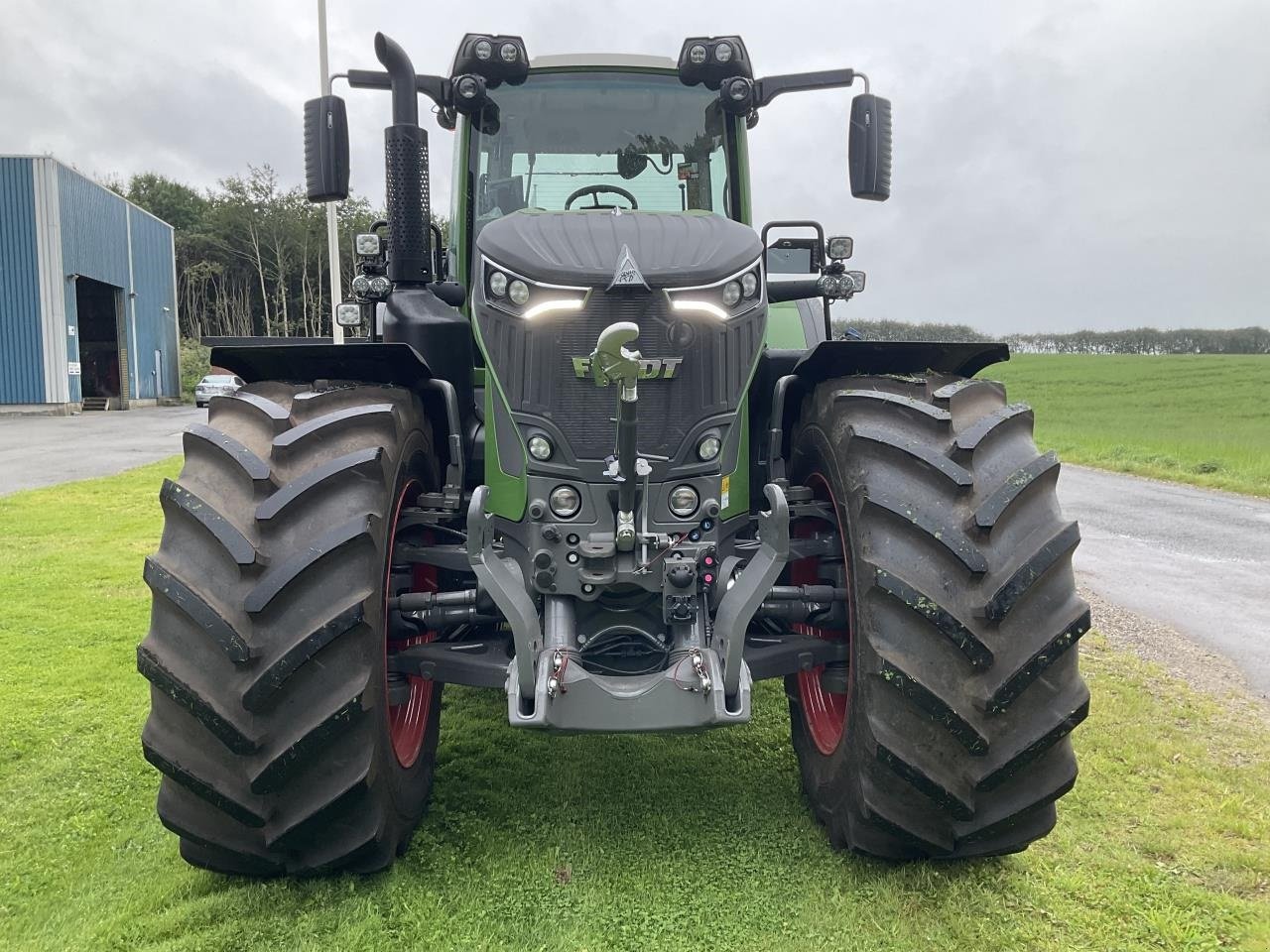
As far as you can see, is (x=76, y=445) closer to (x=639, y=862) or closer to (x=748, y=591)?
(x=639, y=862)

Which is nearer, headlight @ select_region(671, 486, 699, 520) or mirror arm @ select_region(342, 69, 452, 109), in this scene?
headlight @ select_region(671, 486, 699, 520)

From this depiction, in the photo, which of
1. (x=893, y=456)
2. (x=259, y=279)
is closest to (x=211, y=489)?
(x=893, y=456)

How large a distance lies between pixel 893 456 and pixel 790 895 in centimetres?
134

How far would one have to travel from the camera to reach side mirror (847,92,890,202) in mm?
3889

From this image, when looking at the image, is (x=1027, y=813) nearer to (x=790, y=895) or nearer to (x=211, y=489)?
(x=790, y=895)

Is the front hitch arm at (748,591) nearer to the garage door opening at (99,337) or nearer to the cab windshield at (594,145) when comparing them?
the cab windshield at (594,145)

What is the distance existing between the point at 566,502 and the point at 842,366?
3.83 ft

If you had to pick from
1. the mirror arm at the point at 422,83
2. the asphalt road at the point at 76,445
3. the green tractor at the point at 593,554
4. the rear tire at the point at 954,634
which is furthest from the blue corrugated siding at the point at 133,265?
the rear tire at the point at 954,634

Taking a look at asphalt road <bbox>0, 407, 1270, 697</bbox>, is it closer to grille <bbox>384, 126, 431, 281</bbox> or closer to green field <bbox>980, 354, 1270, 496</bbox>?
green field <bbox>980, 354, 1270, 496</bbox>

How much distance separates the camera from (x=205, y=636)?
2.42 metres

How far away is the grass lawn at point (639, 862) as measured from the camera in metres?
2.54

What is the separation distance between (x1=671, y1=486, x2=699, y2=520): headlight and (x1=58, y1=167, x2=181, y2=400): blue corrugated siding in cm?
2805

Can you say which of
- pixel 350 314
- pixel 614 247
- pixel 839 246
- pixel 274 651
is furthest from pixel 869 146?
pixel 274 651

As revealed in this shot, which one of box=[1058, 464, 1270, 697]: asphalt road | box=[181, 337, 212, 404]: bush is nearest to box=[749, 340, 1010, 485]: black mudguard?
box=[1058, 464, 1270, 697]: asphalt road
